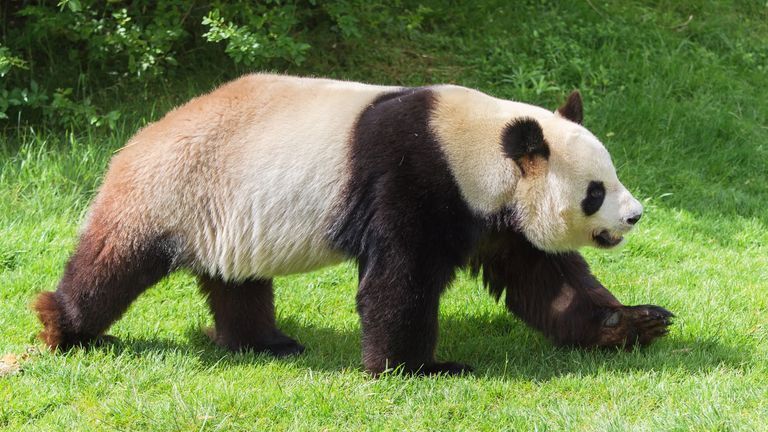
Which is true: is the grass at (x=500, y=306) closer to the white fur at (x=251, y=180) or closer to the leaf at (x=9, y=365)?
the leaf at (x=9, y=365)

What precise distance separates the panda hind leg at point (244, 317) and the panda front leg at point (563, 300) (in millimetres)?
1135

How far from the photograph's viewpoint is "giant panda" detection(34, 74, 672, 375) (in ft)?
15.1

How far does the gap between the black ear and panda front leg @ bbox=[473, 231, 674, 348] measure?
67cm

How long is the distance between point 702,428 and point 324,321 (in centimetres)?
246

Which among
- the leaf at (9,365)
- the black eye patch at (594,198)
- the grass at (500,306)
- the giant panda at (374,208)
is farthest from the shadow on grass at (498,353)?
the black eye patch at (594,198)

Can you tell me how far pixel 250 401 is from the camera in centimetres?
437

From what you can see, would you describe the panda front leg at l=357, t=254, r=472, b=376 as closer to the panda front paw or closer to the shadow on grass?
the shadow on grass

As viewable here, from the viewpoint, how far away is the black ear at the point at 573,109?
5.03 m

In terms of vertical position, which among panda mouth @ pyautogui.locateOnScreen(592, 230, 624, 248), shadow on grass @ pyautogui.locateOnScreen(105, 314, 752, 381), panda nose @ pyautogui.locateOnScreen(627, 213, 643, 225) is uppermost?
panda nose @ pyautogui.locateOnScreen(627, 213, 643, 225)

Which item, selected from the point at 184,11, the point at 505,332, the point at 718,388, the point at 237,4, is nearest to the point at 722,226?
the point at 505,332

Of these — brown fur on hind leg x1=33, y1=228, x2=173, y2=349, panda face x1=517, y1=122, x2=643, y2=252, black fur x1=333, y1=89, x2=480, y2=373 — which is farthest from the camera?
brown fur on hind leg x1=33, y1=228, x2=173, y2=349

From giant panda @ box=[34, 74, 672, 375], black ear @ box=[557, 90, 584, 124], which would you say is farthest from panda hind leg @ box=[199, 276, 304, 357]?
black ear @ box=[557, 90, 584, 124]

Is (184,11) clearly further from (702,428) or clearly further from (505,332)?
(702,428)

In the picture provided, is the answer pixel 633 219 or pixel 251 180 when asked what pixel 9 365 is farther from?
pixel 633 219
